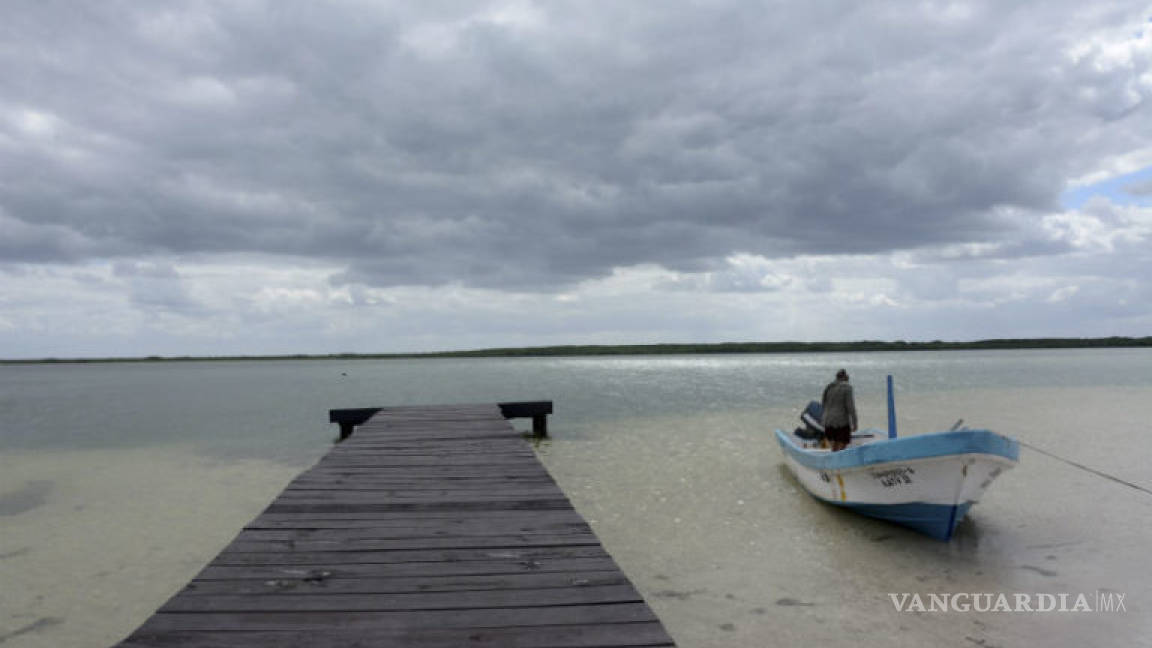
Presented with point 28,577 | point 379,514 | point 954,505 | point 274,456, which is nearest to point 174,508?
point 28,577

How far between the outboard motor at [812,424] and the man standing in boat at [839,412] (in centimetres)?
128

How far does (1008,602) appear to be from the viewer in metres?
8.00

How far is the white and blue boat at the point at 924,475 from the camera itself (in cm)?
951

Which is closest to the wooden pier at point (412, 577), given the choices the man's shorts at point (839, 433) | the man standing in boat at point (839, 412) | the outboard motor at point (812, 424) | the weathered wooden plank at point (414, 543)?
the weathered wooden plank at point (414, 543)

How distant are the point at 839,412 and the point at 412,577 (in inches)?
429

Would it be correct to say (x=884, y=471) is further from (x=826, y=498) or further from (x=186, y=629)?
(x=186, y=629)

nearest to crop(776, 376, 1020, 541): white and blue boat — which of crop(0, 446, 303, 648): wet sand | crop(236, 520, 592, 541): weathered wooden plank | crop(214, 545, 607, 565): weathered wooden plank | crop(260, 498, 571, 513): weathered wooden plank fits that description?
crop(260, 498, 571, 513): weathered wooden plank

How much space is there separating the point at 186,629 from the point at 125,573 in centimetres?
696

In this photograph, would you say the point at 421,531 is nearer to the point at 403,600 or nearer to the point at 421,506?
the point at 421,506

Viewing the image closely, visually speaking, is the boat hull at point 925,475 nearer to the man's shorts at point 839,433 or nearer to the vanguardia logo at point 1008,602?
the vanguardia logo at point 1008,602

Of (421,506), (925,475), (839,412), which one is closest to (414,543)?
(421,506)

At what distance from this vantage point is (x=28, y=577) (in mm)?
9461

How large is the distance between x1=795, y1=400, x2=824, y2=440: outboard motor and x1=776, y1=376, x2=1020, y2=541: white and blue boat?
387 centimetres

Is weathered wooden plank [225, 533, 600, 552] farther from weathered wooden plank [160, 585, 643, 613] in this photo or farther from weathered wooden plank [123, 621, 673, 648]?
weathered wooden plank [123, 621, 673, 648]
